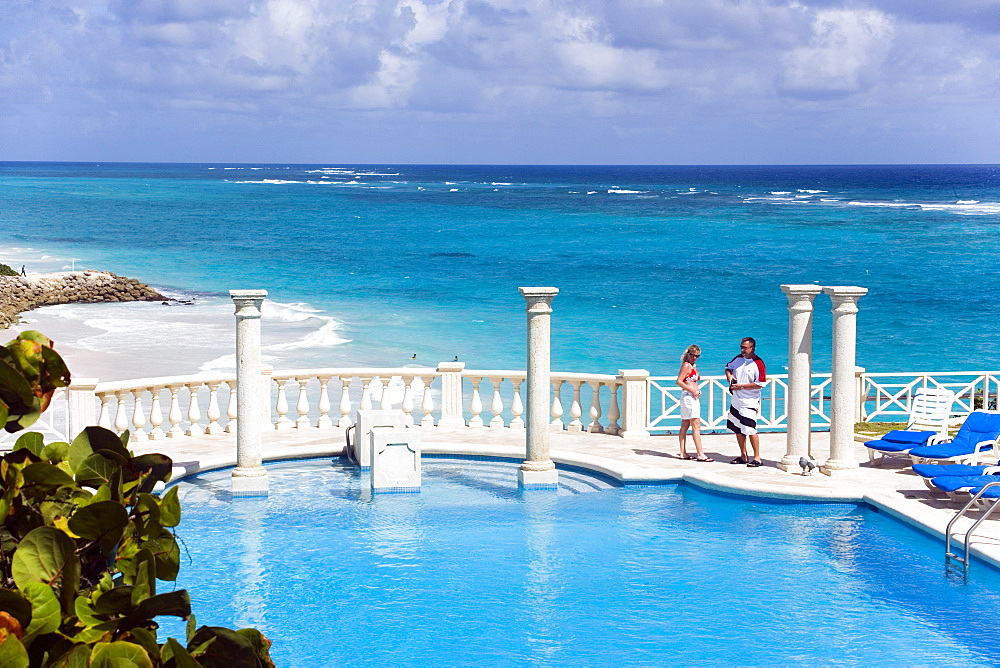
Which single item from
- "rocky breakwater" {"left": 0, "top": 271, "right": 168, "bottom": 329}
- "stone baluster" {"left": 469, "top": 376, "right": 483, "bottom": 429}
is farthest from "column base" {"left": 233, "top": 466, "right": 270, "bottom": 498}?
"rocky breakwater" {"left": 0, "top": 271, "right": 168, "bottom": 329}

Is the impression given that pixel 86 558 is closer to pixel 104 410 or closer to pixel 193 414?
pixel 104 410

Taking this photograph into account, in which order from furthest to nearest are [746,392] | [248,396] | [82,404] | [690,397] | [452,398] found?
[452,398], [690,397], [746,392], [82,404], [248,396]

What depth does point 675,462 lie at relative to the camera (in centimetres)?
1380

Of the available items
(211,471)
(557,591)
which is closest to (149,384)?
(211,471)

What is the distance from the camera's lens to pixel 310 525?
11.6 meters

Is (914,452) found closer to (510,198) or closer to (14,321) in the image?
(14,321)

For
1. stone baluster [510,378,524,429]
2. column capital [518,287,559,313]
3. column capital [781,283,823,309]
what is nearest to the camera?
column capital [518,287,559,313]

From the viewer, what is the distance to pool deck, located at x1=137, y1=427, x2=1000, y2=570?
38.9ft

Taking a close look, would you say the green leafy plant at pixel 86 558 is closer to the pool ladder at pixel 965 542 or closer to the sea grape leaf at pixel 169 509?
the sea grape leaf at pixel 169 509

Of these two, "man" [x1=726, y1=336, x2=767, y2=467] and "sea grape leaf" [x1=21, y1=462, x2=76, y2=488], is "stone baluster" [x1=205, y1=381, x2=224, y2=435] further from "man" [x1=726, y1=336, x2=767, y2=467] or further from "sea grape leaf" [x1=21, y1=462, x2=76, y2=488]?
"sea grape leaf" [x1=21, y1=462, x2=76, y2=488]

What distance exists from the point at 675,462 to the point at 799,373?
1908 millimetres

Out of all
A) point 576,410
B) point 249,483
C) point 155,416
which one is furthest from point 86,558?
point 576,410

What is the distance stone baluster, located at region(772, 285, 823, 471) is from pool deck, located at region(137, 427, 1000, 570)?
0.33 m

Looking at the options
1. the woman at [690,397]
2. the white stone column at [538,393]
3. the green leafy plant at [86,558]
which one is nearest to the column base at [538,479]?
the white stone column at [538,393]
